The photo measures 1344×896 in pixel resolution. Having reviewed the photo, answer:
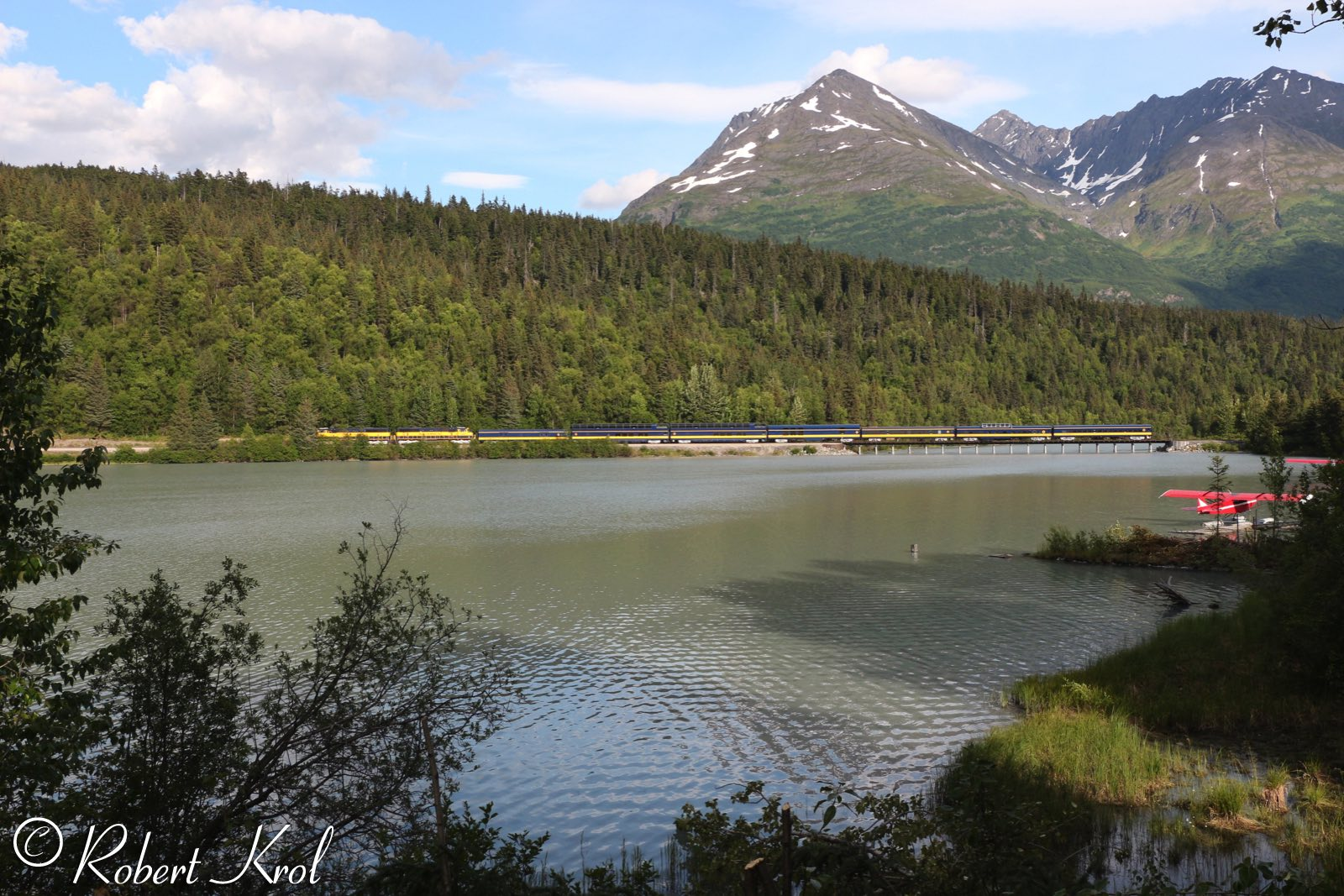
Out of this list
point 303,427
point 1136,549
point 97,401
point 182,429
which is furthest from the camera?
point 303,427

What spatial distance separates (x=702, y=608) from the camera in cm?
3494

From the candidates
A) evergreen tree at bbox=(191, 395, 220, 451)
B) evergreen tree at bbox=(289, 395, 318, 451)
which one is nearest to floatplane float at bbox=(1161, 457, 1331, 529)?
evergreen tree at bbox=(289, 395, 318, 451)

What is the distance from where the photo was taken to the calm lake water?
59.9ft

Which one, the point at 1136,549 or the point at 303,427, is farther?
the point at 303,427

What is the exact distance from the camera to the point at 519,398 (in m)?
198

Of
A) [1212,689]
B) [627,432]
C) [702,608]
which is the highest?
[627,432]

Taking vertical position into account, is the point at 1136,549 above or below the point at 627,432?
below

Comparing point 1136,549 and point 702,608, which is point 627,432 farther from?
point 702,608

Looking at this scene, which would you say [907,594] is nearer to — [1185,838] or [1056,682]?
[1056,682]

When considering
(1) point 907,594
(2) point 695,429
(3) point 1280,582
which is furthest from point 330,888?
(2) point 695,429

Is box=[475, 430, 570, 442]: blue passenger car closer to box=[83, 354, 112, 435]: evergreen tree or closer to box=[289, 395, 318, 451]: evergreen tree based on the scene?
box=[289, 395, 318, 451]: evergreen tree

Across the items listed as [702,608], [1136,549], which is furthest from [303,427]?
[1136,549]

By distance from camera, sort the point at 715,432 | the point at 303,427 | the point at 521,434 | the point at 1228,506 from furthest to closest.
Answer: the point at 715,432, the point at 521,434, the point at 303,427, the point at 1228,506

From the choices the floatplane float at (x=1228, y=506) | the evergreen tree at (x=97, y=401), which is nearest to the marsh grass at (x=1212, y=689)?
the floatplane float at (x=1228, y=506)
